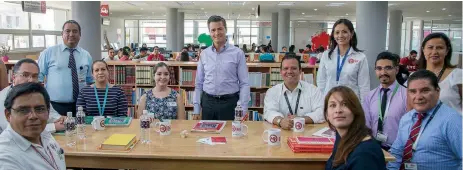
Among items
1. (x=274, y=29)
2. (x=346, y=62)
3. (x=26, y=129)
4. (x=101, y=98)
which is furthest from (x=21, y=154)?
(x=274, y=29)

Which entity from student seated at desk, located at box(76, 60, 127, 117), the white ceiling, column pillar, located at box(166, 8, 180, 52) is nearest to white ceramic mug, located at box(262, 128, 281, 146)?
student seated at desk, located at box(76, 60, 127, 117)

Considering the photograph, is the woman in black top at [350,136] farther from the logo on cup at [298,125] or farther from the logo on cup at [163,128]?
the logo on cup at [163,128]

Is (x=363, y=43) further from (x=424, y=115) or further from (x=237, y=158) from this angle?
(x=237, y=158)

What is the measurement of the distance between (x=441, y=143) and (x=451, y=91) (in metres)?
0.80

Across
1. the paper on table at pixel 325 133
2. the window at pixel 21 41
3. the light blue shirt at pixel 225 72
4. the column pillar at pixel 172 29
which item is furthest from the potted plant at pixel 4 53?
the column pillar at pixel 172 29

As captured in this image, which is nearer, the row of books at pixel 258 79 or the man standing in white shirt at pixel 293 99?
the man standing in white shirt at pixel 293 99

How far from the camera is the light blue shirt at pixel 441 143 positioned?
2.21 meters

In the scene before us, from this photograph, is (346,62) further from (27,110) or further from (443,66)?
(27,110)

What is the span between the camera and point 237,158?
2332 millimetres

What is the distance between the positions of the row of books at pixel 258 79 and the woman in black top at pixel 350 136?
3931 millimetres

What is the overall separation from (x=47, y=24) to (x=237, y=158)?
1811 cm

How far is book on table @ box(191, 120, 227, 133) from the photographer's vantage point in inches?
116

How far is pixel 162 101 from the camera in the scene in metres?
3.61

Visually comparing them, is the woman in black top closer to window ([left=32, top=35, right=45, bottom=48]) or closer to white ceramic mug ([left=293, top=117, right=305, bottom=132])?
white ceramic mug ([left=293, top=117, right=305, bottom=132])
